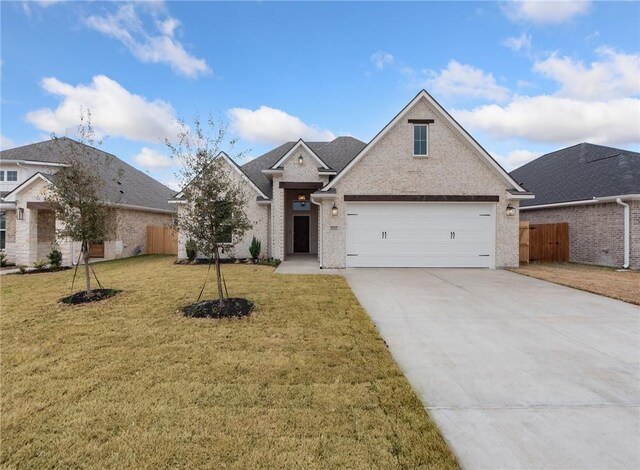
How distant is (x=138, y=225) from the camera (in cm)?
1950

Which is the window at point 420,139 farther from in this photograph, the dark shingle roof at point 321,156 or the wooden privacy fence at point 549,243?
the wooden privacy fence at point 549,243

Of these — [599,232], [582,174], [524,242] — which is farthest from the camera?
[582,174]

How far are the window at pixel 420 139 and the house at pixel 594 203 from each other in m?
7.96

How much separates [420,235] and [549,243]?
7.40 meters

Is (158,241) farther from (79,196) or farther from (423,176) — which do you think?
(423,176)

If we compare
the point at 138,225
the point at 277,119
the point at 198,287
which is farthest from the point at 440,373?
the point at 277,119

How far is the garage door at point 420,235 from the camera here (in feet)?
42.3

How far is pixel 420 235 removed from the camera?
1292cm

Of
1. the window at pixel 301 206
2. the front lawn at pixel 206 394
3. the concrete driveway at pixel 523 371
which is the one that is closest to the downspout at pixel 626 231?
the concrete driveway at pixel 523 371

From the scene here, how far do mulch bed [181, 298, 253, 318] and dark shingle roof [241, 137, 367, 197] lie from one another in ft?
31.6

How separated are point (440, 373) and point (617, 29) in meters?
15.0

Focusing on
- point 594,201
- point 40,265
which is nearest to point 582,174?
point 594,201

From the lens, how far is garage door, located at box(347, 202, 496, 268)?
1288cm

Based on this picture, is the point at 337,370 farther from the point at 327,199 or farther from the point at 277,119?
the point at 277,119
